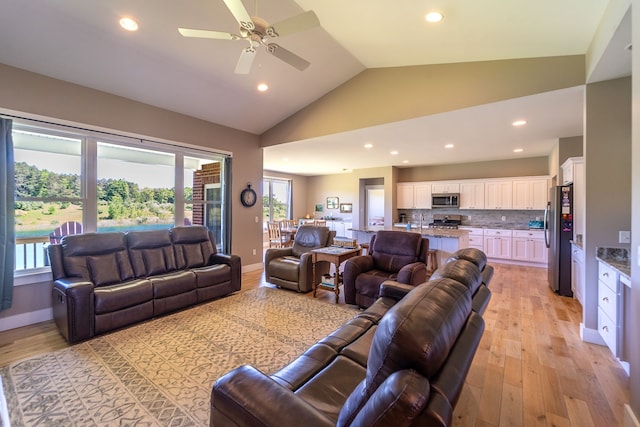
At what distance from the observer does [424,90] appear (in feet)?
→ 12.6

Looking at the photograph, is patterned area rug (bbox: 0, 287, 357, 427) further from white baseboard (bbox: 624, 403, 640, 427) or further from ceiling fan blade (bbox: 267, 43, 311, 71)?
ceiling fan blade (bbox: 267, 43, 311, 71)

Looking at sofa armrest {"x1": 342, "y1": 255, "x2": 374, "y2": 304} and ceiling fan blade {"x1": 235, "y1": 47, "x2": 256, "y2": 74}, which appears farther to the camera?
sofa armrest {"x1": 342, "y1": 255, "x2": 374, "y2": 304}

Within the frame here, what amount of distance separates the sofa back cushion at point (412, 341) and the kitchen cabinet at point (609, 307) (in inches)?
90.8

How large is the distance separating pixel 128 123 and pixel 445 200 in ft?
23.5

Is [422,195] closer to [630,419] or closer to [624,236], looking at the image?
[624,236]

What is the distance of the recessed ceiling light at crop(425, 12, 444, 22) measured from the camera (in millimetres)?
2598

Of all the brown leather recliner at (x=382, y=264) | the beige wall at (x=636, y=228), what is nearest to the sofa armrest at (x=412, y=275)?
the brown leather recliner at (x=382, y=264)

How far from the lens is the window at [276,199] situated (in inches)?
381

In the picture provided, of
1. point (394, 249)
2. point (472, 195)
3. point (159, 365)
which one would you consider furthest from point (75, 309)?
point (472, 195)

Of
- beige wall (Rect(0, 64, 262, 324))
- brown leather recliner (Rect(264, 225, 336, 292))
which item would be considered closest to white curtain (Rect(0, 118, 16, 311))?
beige wall (Rect(0, 64, 262, 324))

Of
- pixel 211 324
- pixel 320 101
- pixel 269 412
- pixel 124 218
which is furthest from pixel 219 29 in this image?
pixel 269 412

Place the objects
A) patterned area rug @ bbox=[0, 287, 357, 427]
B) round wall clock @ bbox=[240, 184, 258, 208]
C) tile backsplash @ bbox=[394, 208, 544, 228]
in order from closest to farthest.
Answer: patterned area rug @ bbox=[0, 287, 357, 427], round wall clock @ bbox=[240, 184, 258, 208], tile backsplash @ bbox=[394, 208, 544, 228]

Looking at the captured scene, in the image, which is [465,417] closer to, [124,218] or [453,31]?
[453,31]

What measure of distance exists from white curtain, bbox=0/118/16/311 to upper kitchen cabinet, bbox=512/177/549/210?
8.77 m
